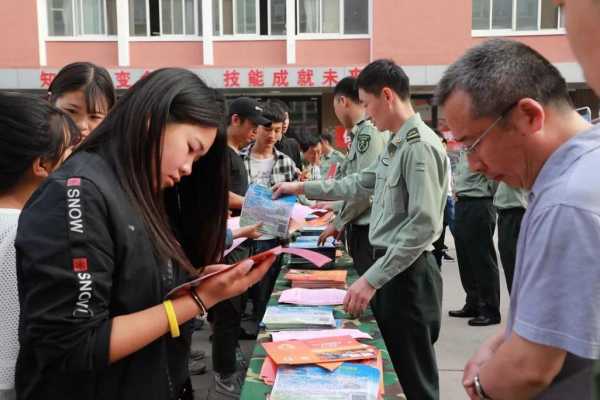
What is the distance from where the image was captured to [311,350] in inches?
65.8

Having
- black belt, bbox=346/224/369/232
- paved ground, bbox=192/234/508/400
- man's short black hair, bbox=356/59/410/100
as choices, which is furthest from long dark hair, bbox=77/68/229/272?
paved ground, bbox=192/234/508/400

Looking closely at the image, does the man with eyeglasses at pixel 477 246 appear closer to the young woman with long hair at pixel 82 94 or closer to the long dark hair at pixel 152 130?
the young woman with long hair at pixel 82 94

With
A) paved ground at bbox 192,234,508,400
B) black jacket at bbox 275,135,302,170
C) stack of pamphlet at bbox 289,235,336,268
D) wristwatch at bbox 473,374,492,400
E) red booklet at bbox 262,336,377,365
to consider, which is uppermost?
black jacket at bbox 275,135,302,170

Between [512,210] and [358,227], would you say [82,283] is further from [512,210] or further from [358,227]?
[512,210]

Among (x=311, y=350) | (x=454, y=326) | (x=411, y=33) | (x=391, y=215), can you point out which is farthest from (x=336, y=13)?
(x=311, y=350)

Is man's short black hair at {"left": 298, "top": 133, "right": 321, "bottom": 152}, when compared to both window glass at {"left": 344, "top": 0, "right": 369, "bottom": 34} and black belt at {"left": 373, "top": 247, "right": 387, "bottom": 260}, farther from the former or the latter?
black belt at {"left": 373, "top": 247, "right": 387, "bottom": 260}

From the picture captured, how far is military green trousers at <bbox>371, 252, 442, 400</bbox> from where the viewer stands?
7.63 feet

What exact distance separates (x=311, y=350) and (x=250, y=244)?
2057 mm

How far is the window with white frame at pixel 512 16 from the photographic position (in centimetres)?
1255

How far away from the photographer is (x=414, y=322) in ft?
7.64

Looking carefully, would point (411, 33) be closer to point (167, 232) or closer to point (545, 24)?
point (545, 24)

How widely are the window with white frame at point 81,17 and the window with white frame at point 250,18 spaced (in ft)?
7.65

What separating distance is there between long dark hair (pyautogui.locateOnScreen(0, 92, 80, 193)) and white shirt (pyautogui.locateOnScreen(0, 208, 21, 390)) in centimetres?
17

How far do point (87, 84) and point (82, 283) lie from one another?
1295 millimetres
